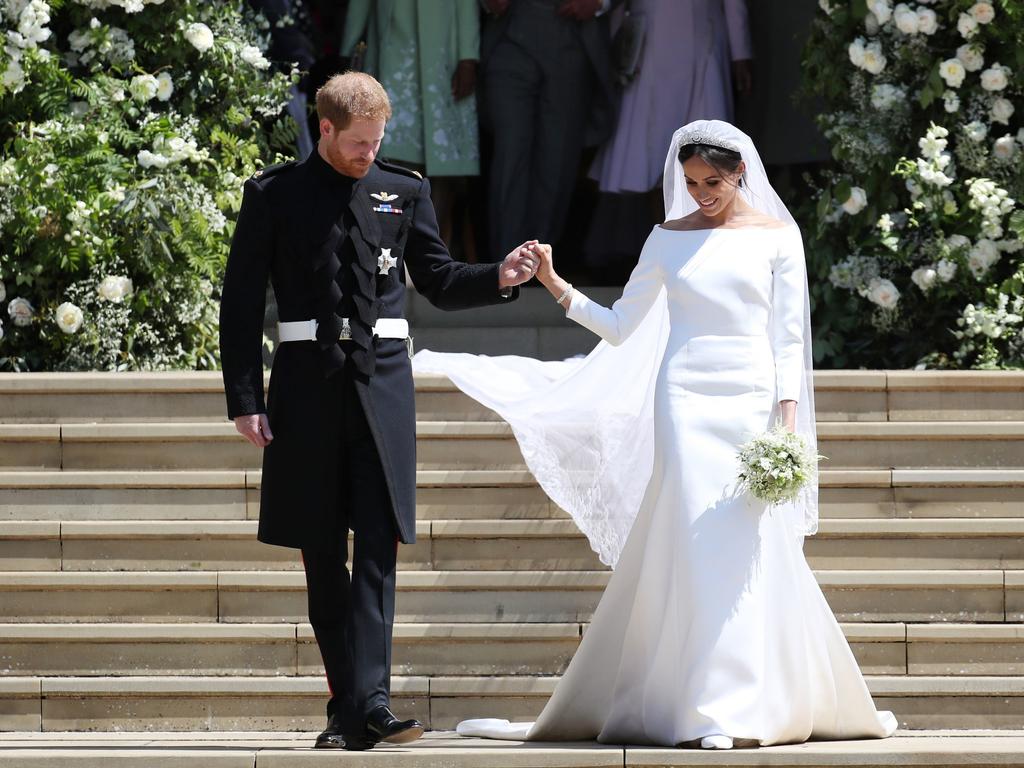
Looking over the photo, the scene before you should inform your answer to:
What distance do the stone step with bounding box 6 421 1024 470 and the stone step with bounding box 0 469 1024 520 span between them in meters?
0.11

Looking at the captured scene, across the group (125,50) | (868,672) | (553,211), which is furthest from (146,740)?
(553,211)

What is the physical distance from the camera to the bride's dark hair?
195 inches

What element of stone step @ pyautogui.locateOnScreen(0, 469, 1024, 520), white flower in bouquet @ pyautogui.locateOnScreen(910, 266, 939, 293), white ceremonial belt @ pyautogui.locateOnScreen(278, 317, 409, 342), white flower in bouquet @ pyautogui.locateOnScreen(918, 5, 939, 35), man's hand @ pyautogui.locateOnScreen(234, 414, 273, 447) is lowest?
stone step @ pyautogui.locateOnScreen(0, 469, 1024, 520)

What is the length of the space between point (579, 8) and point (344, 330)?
511cm

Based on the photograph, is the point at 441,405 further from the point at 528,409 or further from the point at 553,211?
the point at 553,211

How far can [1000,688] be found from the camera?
5492mm

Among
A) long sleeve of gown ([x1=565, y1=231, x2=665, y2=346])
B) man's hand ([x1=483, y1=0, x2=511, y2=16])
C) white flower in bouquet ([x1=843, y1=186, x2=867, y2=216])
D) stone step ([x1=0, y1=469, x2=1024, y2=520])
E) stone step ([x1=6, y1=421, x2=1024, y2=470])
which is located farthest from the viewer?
man's hand ([x1=483, y1=0, x2=511, y2=16])

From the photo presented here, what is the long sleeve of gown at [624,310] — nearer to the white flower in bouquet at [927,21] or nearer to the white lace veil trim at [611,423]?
the white lace veil trim at [611,423]

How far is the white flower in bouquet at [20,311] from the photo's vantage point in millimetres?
7590

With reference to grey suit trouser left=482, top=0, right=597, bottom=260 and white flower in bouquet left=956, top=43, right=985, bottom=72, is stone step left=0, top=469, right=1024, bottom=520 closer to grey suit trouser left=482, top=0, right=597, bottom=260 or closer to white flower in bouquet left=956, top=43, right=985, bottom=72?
white flower in bouquet left=956, top=43, right=985, bottom=72

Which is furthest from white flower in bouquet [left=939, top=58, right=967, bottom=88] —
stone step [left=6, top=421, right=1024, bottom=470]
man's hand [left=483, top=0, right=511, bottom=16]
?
man's hand [left=483, top=0, right=511, bottom=16]

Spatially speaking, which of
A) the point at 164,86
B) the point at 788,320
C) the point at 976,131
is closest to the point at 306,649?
the point at 788,320

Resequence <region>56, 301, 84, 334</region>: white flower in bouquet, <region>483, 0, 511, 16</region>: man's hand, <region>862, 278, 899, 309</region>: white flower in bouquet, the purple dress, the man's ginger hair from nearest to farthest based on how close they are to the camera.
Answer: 1. the man's ginger hair
2. <region>56, 301, 84, 334</region>: white flower in bouquet
3. <region>862, 278, 899, 309</region>: white flower in bouquet
4. <region>483, 0, 511, 16</region>: man's hand
5. the purple dress

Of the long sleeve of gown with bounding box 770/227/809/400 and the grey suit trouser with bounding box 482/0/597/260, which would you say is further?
the grey suit trouser with bounding box 482/0/597/260
